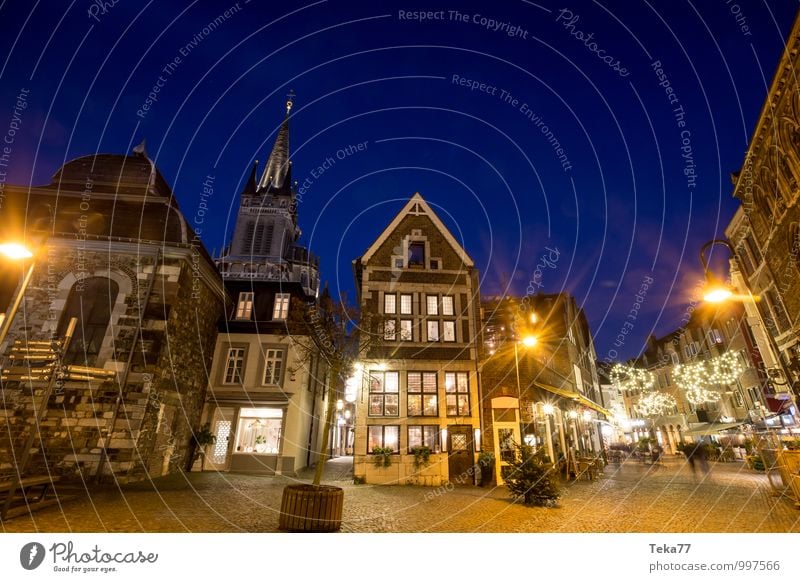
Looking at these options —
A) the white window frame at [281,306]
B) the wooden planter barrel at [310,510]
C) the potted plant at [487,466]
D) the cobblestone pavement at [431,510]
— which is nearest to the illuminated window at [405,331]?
the potted plant at [487,466]

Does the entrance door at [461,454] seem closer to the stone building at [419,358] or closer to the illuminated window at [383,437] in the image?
the stone building at [419,358]

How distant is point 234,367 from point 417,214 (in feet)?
45.4

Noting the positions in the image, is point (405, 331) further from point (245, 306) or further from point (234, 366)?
point (245, 306)

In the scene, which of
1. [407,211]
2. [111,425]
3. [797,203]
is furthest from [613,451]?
[111,425]

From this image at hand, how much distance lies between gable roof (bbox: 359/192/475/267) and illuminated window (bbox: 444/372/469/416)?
6098 millimetres

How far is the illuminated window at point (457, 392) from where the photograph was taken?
16281mm

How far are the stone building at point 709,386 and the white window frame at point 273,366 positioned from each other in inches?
978

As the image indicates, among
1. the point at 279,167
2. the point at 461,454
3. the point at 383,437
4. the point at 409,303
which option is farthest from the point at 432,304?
the point at 279,167

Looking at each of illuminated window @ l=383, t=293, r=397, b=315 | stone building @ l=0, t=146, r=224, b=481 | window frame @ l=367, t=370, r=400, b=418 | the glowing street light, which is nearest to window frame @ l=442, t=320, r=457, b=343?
illuminated window @ l=383, t=293, r=397, b=315

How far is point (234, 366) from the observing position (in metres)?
19.6

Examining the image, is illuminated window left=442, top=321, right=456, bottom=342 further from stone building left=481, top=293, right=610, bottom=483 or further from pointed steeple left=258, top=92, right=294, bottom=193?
pointed steeple left=258, top=92, right=294, bottom=193

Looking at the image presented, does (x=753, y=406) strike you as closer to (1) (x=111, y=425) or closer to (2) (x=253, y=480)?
(2) (x=253, y=480)

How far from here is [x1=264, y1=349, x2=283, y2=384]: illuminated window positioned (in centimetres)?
1941

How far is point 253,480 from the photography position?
14.7 meters
